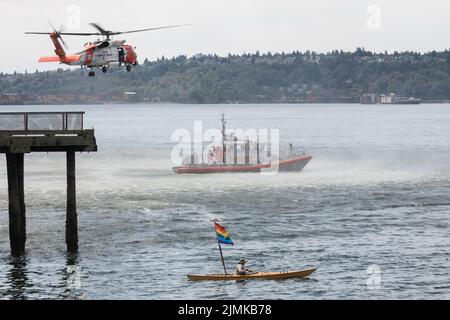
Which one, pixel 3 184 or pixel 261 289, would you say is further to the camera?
pixel 3 184

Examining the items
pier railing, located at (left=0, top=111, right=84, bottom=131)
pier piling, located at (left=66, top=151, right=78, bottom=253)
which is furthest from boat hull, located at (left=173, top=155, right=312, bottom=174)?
pier railing, located at (left=0, top=111, right=84, bottom=131)

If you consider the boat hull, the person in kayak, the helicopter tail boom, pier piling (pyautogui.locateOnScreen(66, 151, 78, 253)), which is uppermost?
the helicopter tail boom

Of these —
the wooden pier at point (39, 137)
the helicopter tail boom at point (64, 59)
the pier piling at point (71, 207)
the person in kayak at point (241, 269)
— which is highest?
the helicopter tail boom at point (64, 59)


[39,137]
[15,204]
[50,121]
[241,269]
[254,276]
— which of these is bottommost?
[254,276]

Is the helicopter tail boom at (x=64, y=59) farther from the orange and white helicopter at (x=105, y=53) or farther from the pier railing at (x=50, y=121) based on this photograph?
the pier railing at (x=50, y=121)

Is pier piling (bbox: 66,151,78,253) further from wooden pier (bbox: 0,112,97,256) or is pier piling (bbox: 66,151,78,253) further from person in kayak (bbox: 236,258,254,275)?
person in kayak (bbox: 236,258,254,275)

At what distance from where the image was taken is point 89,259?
6022 centimetres

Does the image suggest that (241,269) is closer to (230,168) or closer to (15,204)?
(15,204)

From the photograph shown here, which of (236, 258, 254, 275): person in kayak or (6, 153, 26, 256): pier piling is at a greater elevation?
(6, 153, 26, 256): pier piling

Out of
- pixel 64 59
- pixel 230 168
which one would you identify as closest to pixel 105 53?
pixel 64 59

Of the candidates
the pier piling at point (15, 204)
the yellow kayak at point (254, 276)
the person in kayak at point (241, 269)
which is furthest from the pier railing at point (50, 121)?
the person in kayak at point (241, 269)

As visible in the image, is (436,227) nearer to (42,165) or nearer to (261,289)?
(261,289)
